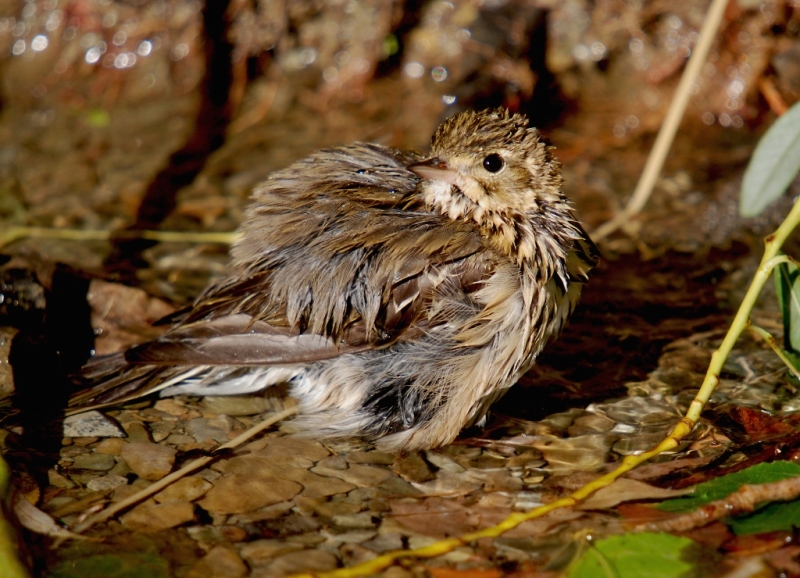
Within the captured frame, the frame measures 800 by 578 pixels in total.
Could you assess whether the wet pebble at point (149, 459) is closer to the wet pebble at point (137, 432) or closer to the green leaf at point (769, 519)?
the wet pebble at point (137, 432)

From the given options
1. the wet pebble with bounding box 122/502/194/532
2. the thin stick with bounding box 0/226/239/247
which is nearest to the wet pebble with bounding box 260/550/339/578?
the wet pebble with bounding box 122/502/194/532

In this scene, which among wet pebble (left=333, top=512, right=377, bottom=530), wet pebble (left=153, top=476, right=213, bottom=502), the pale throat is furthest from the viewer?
the pale throat

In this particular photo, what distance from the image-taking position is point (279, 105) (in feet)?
23.1

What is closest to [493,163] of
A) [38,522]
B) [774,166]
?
[774,166]

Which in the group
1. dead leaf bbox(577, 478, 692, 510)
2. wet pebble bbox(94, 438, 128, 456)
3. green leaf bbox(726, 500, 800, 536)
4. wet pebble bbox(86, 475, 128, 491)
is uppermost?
green leaf bbox(726, 500, 800, 536)

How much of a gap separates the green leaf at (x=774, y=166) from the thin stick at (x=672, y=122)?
1.45 meters

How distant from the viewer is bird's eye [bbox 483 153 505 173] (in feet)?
13.1

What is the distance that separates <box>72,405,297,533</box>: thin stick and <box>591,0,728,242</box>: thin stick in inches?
97.7

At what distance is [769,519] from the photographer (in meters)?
3.06

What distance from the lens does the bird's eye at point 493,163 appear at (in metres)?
4.00

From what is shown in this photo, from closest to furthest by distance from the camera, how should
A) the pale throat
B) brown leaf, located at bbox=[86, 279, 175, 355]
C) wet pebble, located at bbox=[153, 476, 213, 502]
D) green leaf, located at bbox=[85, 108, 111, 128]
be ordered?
wet pebble, located at bbox=[153, 476, 213, 502] → the pale throat → brown leaf, located at bbox=[86, 279, 175, 355] → green leaf, located at bbox=[85, 108, 111, 128]

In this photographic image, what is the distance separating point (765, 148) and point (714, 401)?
110 centimetres

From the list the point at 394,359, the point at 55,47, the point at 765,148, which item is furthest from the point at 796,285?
the point at 55,47

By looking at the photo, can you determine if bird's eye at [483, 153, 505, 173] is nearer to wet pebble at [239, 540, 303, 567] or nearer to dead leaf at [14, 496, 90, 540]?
wet pebble at [239, 540, 303, 567]
